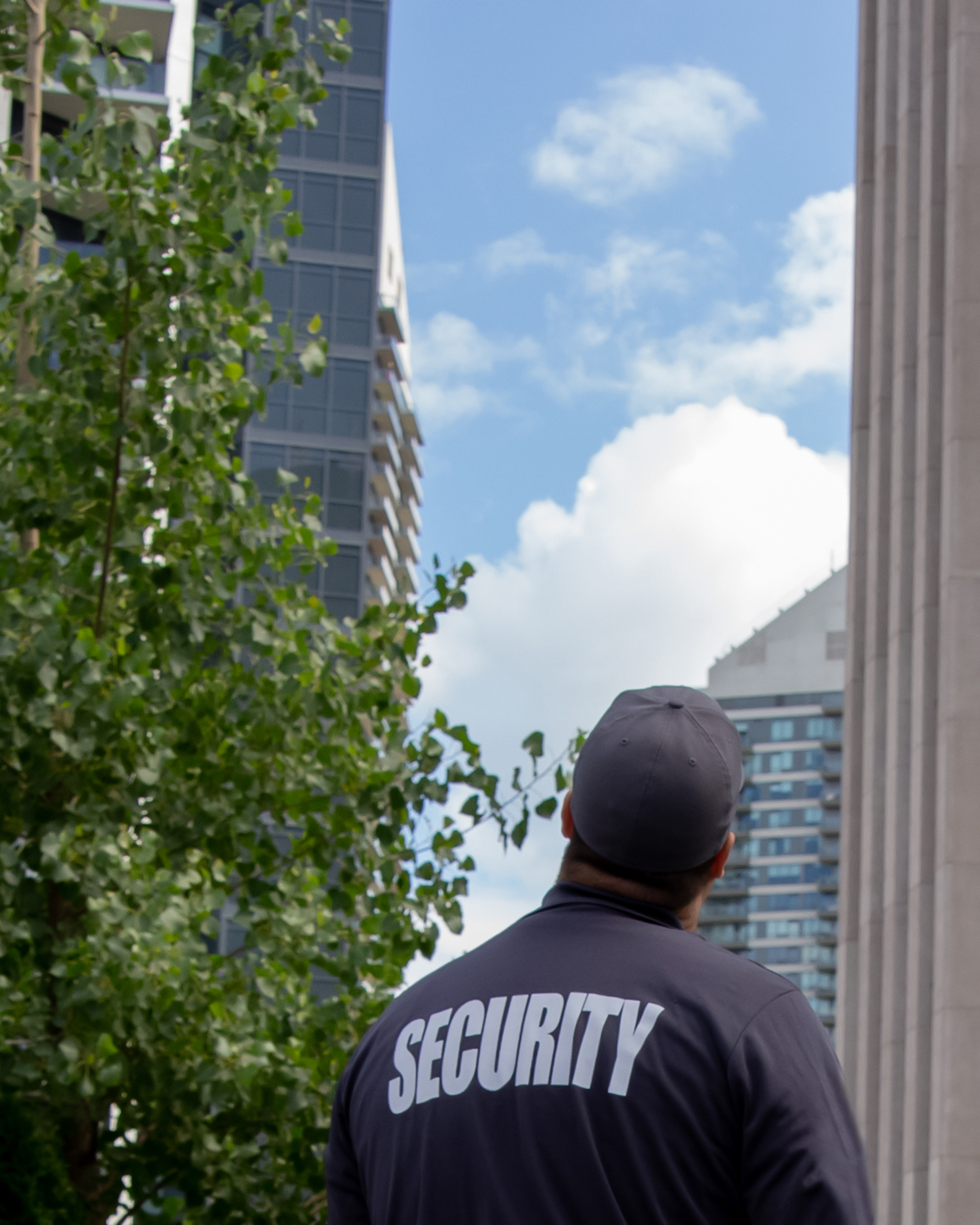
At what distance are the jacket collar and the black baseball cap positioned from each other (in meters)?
0.04

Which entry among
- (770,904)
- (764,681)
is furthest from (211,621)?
(770,904)

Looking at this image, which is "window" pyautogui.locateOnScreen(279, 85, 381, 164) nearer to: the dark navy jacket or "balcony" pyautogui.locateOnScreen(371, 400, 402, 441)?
"balcony" pyautogui.locateOnScreen(371, 400, 402, 441)

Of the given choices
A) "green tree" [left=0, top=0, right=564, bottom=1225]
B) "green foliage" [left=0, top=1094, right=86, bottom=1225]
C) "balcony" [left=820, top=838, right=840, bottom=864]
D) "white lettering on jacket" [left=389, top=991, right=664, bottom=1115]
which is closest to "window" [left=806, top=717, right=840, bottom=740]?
"balcony" [left=820, top=838, right=840, bottom=864]

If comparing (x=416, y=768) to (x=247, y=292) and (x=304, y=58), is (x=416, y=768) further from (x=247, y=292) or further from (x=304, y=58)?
(x=304, y=58)

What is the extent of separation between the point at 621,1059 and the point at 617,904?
0.22 meters

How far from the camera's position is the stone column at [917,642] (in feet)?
75.7

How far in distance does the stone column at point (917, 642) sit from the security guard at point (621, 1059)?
21711mm

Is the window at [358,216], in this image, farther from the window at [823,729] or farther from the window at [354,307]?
the window at [823,729]

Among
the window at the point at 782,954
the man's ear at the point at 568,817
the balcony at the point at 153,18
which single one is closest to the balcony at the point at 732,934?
the window at the point at 782,954

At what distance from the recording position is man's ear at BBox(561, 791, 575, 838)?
2.08 meters

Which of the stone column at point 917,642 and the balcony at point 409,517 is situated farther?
the balcony at point 409,517

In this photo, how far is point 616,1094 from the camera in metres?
1.79

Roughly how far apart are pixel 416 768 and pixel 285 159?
65727 mm

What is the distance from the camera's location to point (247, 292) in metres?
7.36
